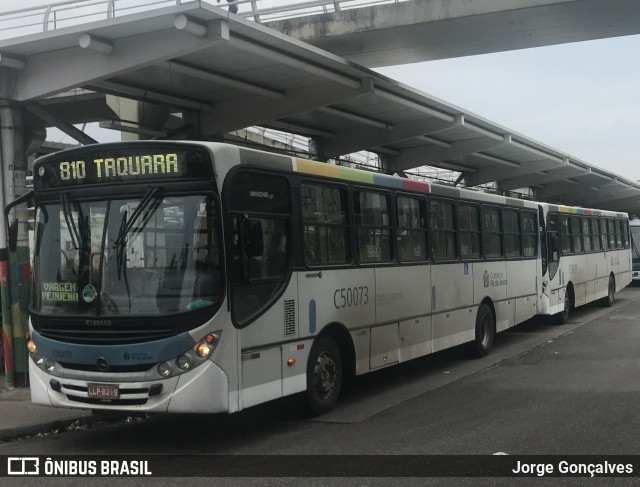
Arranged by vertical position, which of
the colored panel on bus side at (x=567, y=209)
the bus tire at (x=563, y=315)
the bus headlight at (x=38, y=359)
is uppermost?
the colored panel on bus side at (x=567, y=209)

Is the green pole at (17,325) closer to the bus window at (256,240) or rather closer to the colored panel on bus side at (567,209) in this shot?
the bus window at (256,240)

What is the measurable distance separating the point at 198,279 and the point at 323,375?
2407 mm

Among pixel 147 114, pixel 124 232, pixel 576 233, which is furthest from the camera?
pixel 576 233

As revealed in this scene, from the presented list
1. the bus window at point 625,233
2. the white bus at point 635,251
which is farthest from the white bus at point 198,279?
the white bus at point 635,251

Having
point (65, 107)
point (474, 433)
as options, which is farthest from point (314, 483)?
point (65, 107)

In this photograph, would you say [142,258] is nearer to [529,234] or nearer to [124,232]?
Result: [124,232]

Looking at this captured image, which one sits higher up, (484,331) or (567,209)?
(567,209)

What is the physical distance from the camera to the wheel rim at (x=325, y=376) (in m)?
8.41

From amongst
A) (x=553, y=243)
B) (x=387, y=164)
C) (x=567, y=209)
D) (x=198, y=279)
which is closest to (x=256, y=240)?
(x=198, y=279)

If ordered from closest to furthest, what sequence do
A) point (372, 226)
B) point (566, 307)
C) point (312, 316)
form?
point (312, 316)
point (372, 226)
point (566, 307)

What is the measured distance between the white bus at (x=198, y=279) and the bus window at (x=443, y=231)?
2.08m

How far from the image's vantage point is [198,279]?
269 inches

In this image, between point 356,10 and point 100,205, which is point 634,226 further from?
point 100,205

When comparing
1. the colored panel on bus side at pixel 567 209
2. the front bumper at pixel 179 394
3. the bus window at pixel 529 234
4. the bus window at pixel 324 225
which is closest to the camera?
the front bumper at pixel 179 394
